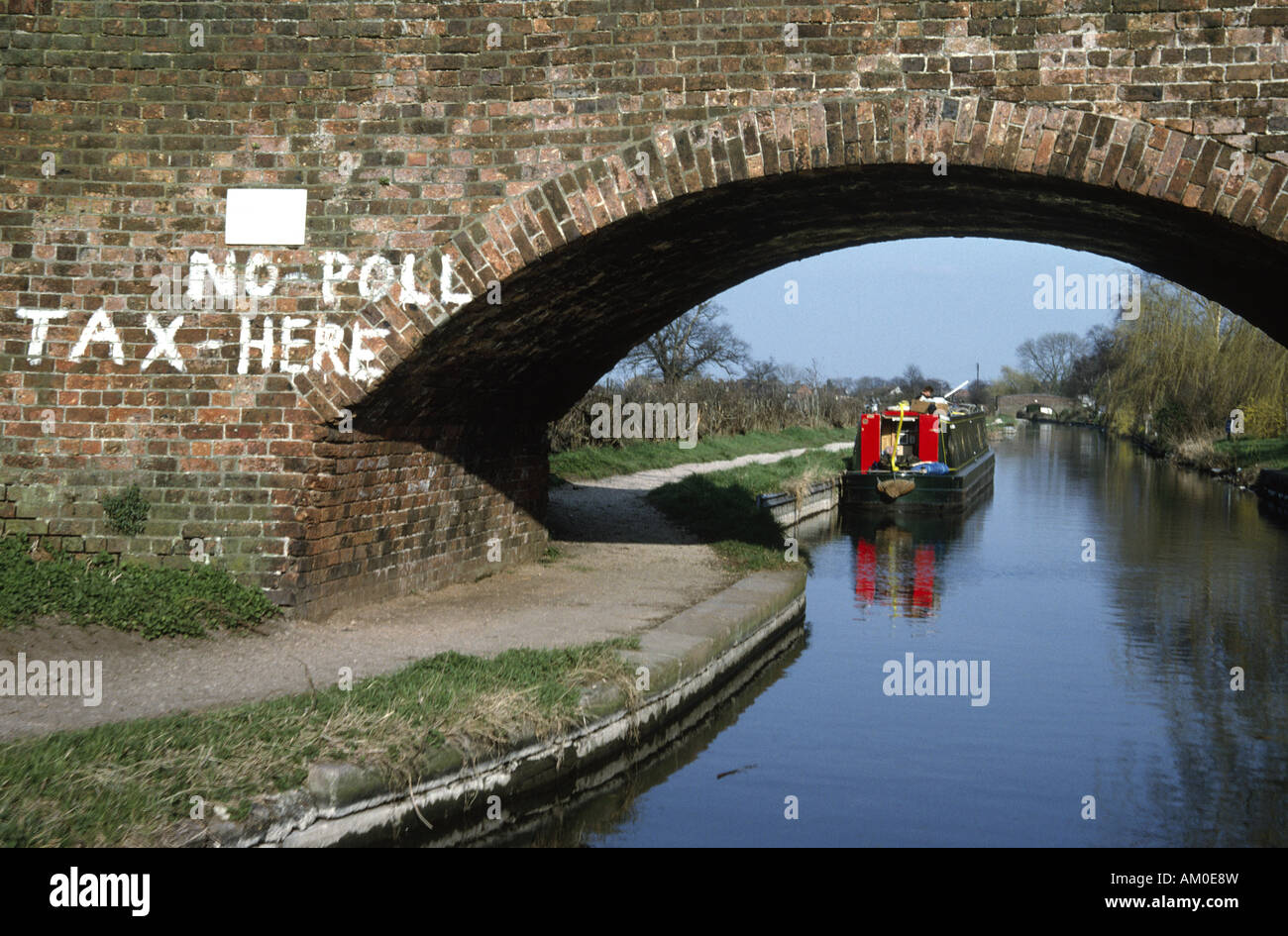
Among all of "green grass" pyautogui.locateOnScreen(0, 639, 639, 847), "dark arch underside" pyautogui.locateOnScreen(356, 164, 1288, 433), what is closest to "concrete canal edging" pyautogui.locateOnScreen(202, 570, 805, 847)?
"green grass" pyautogui.locateOnScreen(0, 639, 639, 847)

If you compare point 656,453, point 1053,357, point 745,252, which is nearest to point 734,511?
point 745,252

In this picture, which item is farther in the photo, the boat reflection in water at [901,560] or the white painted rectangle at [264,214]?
the boat reflection in water at [901,560]

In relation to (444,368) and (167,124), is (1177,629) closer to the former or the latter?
(444,368)

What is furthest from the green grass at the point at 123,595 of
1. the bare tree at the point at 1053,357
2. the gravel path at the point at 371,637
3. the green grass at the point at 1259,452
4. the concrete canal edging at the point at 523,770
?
the bare tree at the point at 1053,357

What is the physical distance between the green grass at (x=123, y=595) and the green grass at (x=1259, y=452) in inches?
876

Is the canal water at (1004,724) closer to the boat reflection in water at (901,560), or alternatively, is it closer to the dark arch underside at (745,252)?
Result: the boat reflection in water at (901,560)

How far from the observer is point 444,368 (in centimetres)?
764

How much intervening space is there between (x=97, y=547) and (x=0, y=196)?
2158 millimetres

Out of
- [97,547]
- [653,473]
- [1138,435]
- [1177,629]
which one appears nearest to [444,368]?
[97,547]

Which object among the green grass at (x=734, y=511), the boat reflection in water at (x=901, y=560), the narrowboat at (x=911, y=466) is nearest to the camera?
the green grass at (x=734, y=511)

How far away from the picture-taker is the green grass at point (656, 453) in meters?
18.6

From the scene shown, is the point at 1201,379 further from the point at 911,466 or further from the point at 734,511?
the point at 734,511

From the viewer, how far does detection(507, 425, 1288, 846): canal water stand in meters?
5.45

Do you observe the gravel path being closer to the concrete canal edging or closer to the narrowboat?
the concrete canal edging
